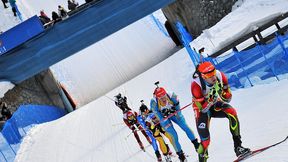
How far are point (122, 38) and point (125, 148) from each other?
24.4 m

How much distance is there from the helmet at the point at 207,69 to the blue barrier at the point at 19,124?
12363mm

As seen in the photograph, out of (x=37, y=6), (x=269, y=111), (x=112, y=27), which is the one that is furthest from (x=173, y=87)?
(x=37, y=6)

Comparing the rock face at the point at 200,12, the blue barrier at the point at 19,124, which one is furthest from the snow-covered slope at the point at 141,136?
the rock face at the point at 200,12

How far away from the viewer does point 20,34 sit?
773 inches

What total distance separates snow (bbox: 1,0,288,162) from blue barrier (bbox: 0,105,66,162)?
46 centimetres

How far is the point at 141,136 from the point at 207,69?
1108 cm

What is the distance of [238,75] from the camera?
1511cm

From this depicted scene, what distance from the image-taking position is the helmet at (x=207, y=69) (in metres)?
7.41

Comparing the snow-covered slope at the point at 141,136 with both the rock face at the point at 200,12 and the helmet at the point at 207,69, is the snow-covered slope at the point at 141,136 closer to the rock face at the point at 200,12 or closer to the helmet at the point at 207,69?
the helmet at the point at 207,69

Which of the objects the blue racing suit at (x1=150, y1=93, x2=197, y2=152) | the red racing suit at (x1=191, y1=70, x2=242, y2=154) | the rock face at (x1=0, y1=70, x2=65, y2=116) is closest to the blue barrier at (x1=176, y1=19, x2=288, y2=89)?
the blue racing suit at (x1=150, y1=93, x2=197, y2=152)

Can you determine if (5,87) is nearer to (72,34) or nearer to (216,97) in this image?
(72,34)

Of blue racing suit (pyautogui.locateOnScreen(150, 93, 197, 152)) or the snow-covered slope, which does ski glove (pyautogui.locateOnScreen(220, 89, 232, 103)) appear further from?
blue racing suit (pyautogui.locateOnScreen(150, 93, 197, 152))

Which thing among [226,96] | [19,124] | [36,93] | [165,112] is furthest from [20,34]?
[226,96]

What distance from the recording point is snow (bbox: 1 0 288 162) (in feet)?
33.0
